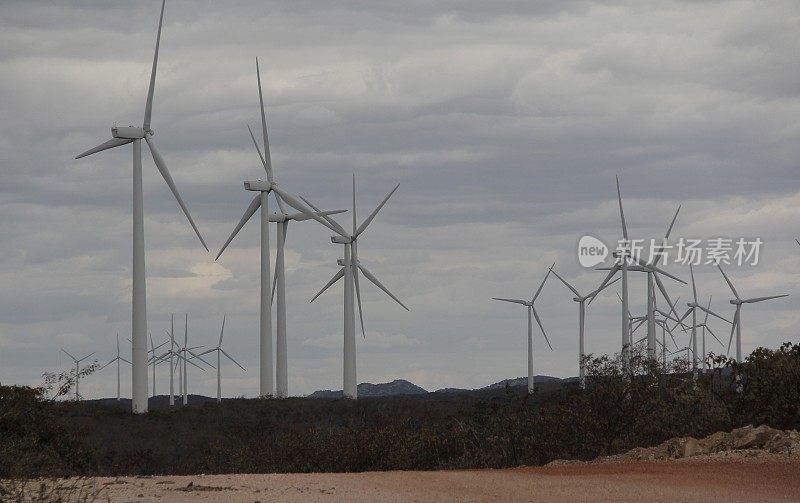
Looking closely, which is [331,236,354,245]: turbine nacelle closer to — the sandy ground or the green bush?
the green bush

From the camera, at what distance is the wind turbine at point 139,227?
6366cm

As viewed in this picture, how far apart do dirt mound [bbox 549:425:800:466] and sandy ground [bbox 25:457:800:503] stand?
4.92 feet

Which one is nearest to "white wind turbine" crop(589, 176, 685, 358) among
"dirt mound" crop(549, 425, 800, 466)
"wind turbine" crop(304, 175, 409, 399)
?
"wind turbine" crop(304, 175, 409, 399)

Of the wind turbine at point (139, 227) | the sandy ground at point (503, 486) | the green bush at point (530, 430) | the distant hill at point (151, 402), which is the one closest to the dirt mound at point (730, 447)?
the sandy ground at point (503, 486)

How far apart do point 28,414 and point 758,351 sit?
21822 mm

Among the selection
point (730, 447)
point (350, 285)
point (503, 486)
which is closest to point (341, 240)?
point (350, 285)

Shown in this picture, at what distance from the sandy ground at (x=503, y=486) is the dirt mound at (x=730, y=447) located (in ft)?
4.92

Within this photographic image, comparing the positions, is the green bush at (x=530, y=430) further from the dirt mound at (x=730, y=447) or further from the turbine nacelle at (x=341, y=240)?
the turbine nacelle at (x=341, y=240)

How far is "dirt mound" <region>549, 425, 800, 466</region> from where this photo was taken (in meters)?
27.2

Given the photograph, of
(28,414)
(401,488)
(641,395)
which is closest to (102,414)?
(28,414)

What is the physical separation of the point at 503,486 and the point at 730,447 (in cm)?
886

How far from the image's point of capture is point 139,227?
63781 mm

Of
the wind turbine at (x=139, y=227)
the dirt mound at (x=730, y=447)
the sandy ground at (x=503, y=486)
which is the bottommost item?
the sandy ground at (x=503, y=486)

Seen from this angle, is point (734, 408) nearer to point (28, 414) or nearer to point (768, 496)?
point (768, 496)
